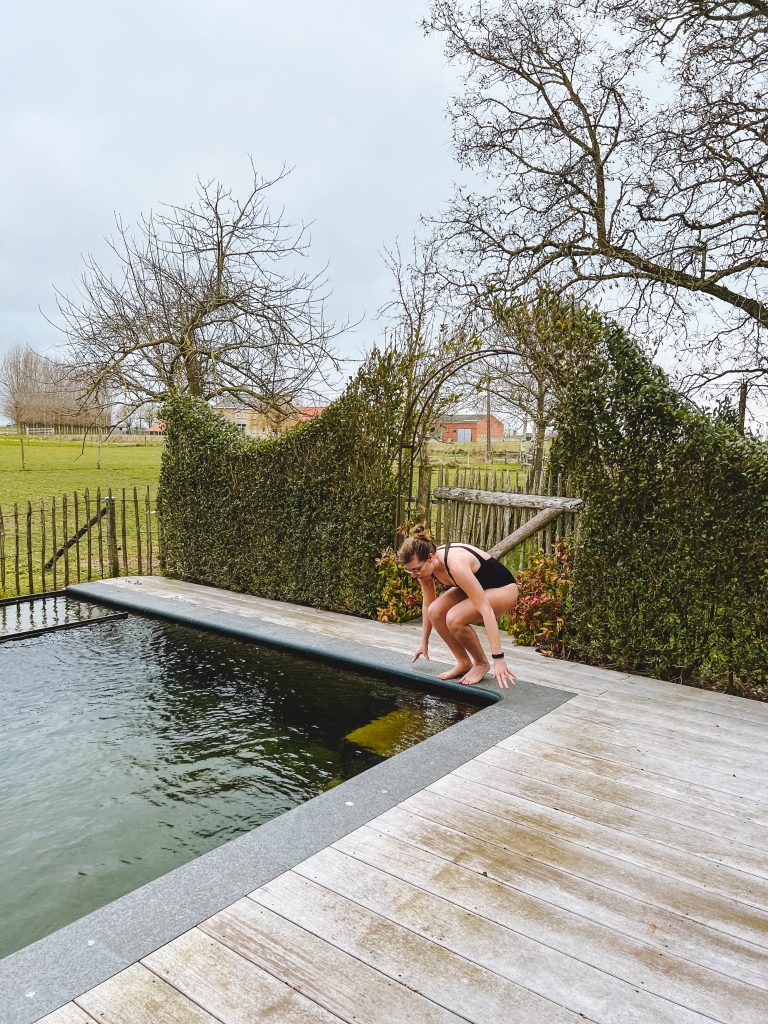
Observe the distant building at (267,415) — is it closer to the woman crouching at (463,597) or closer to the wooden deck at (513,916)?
the woman crouching at (463,597)

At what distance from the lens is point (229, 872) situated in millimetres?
2467

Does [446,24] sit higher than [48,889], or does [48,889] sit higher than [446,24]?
[446,24]

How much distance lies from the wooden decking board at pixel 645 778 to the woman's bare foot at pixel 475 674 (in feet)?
2.25

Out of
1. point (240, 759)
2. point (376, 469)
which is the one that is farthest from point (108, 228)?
point (240, 759)

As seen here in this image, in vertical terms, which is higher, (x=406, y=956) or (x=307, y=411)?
(x=307, y=411)

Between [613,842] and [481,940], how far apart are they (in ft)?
2.85

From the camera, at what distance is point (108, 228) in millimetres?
11156

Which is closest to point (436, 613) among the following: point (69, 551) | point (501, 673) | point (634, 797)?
point (501, 673)

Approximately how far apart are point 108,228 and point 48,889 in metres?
10.9

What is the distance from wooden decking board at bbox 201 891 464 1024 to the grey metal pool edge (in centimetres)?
12

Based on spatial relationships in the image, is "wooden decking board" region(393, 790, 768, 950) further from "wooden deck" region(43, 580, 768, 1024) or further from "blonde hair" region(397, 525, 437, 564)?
"blonde hair" region(397, 525, 437, 564)

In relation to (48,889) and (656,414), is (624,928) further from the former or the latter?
(656,414)

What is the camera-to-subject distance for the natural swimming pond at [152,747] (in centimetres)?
286

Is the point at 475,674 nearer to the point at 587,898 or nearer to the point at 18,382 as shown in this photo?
the point at 587,898
